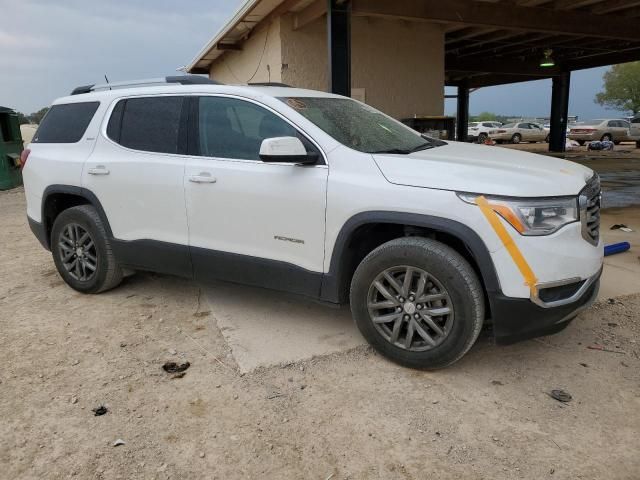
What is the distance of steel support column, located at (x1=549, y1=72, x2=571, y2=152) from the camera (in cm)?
2347

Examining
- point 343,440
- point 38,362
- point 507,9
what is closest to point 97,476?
point 343,440

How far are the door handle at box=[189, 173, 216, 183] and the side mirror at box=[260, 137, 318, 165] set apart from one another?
61 centimetres

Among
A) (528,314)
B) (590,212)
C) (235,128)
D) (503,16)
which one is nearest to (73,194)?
(235,128)

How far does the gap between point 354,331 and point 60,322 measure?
7.58 ft

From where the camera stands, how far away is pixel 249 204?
11.8 feet

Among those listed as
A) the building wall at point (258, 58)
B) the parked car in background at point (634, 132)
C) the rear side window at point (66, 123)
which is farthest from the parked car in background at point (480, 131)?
the rear side window at point (66, 123)

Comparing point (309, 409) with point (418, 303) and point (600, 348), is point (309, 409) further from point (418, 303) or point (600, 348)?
point (600, 348)

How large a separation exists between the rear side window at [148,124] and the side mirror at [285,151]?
106 cm

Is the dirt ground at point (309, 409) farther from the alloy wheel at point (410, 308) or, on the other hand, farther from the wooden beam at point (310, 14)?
the wooden beam at point (310, 14)

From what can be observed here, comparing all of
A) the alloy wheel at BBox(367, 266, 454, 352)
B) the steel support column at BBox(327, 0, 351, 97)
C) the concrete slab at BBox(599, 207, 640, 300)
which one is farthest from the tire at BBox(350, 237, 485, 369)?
the steel support column at BBox(327, 0, 351, 97)

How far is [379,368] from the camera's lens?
3.33 m

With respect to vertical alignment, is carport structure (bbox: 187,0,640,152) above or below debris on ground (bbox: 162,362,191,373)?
above

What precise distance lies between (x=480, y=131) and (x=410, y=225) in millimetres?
35217

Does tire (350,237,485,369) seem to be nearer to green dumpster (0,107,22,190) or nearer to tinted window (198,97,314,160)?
tinted window (198,97,314,160)
